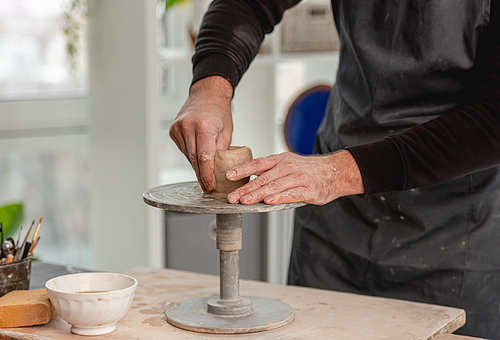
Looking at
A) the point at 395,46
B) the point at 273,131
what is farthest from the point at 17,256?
the point at 273,131

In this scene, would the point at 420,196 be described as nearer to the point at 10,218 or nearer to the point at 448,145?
the point at 448,145

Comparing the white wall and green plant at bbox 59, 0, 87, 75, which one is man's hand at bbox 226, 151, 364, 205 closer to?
the white wall

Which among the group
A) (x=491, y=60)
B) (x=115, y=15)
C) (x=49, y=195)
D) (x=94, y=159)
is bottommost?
(x=49, y=195)

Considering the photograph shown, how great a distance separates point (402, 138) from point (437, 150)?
64mm

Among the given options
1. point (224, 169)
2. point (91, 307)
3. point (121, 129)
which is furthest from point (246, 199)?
point (121, 129)

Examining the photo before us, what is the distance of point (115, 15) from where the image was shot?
235cm

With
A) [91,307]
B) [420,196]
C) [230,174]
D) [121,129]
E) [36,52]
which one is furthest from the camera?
[36,52]

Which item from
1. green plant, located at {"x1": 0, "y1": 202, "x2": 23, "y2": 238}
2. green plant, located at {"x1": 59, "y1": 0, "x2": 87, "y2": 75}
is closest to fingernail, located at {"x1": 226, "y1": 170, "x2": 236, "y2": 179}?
green plant, located at {"x1": 0, "y1": 202, "x2": 23, "y2": 238}

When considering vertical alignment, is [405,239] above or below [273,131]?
below

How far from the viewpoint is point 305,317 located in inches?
40.0

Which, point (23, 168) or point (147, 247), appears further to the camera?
point (23, 168)

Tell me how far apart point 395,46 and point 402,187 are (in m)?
0.35

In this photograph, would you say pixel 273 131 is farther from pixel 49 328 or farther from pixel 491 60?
pixel 49 328

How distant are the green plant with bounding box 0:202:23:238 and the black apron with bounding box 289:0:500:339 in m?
0.95
